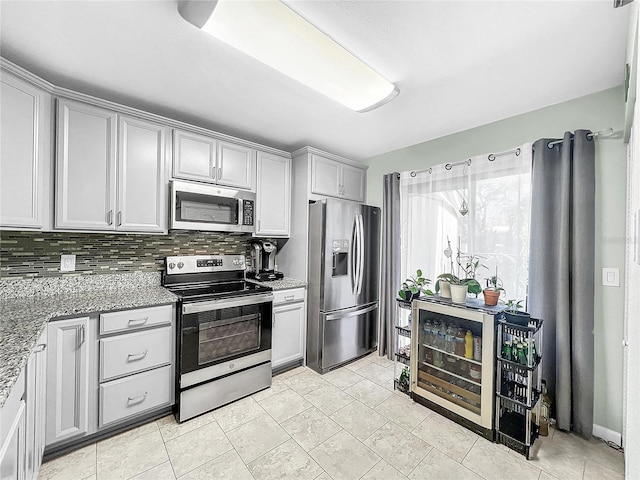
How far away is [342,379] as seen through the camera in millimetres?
2746

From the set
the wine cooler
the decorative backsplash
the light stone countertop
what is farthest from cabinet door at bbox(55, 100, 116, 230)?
the wine cooler

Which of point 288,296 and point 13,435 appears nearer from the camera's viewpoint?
point 13,435

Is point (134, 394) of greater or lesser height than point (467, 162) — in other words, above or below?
below

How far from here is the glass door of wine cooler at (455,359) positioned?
6.44 ft

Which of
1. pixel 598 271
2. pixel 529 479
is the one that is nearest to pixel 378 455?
pixel 529 479

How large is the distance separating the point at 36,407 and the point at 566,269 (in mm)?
3325

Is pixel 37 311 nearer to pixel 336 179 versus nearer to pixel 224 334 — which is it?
pixel 224 334

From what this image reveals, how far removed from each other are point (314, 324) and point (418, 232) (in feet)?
4.83

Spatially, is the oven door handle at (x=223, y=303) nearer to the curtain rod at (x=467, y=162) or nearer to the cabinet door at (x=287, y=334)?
the cabinet door at (x=287, y=334)

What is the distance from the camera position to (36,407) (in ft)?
4.70

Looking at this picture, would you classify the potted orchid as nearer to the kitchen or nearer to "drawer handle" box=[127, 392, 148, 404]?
the kitchen

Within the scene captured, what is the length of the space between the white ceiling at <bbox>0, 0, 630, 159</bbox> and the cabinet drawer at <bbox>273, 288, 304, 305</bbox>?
5.27 ft

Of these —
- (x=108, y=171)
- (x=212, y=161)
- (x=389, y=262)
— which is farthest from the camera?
(x=389, y=262)

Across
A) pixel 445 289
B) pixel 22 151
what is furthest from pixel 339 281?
pixel 22 151
